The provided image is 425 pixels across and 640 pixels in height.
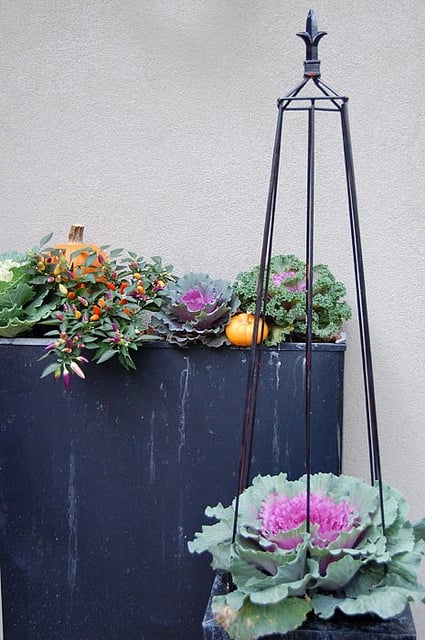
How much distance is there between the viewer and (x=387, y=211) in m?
2.45

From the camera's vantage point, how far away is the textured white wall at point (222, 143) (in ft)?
8.02

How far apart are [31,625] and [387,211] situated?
1.68 metres

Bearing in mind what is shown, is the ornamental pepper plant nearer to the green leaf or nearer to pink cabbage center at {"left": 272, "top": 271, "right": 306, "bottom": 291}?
pink cabbage center at {"left": 272, "top": 271, "right": 306, "bottom": 291}

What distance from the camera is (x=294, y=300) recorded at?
2170mm

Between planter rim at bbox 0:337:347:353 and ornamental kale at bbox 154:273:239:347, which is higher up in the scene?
ornamental kale at bbox 154:273:239:347

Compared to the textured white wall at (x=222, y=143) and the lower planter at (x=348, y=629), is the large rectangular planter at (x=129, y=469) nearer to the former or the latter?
the textured white wall at (x=222, y=143)

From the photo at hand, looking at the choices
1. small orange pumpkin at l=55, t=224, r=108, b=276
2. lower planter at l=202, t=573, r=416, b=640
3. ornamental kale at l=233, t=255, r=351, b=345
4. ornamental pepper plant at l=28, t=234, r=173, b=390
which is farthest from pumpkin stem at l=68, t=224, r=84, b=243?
lower planter at l=202, t=573, r=416, b=640

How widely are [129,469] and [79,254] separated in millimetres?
647

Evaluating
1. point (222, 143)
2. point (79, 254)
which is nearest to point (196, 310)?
point (79, 254)

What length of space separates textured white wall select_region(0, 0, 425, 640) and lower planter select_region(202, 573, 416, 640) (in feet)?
3.04

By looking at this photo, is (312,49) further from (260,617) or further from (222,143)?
(260,617)

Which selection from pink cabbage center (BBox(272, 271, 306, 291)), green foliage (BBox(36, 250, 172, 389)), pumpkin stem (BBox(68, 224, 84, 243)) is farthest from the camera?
pumpkin stem (BBox(68, 224, 84, 243))

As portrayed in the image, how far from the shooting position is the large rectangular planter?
7.24 feet

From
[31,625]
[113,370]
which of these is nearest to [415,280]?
[113,370]
